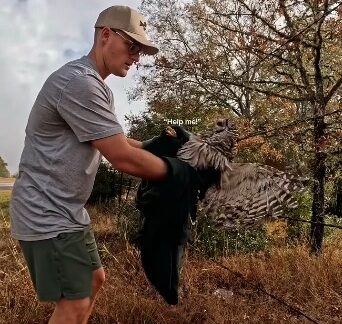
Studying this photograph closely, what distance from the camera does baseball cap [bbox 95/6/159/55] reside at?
217 cm

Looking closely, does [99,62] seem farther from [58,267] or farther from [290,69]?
[290,69]

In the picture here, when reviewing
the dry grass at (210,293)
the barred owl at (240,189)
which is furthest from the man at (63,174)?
the dry grass at (210,293)

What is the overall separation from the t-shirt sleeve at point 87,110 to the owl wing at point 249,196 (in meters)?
0.51

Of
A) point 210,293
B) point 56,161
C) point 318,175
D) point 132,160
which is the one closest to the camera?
point 132,160

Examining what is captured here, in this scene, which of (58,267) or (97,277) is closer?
(58,267)

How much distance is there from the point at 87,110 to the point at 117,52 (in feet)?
1.12

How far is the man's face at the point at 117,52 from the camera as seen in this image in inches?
86.3

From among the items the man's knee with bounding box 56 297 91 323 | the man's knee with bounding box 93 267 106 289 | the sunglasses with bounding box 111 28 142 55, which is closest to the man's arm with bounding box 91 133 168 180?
the sunglasses with bounding box 111 28 142 55

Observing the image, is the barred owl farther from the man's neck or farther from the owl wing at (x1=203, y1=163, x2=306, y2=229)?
A: the man's neck

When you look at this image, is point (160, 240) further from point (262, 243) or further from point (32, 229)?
point (262, 243)

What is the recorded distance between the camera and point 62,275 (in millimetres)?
2193

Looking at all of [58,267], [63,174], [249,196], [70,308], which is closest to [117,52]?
[63,174]

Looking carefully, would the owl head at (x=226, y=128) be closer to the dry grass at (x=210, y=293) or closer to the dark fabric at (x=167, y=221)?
the dark fabric at (x=167, y=221)

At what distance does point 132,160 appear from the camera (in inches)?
79.4
